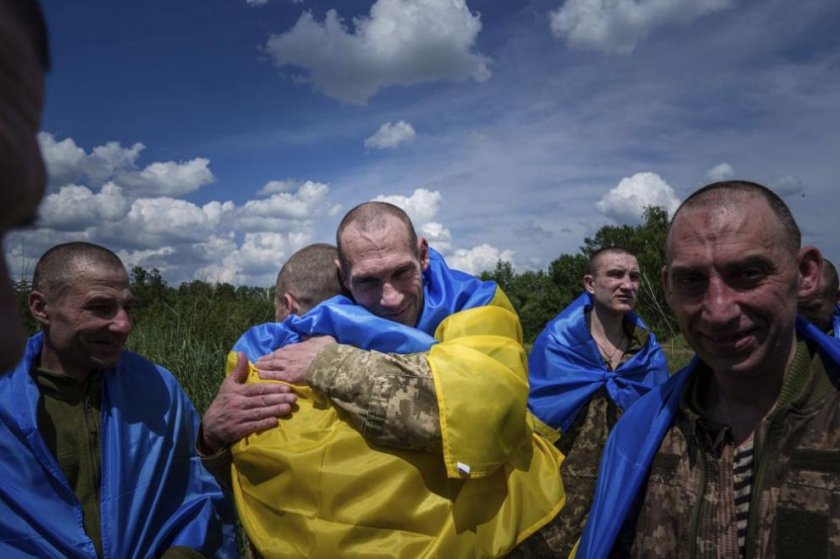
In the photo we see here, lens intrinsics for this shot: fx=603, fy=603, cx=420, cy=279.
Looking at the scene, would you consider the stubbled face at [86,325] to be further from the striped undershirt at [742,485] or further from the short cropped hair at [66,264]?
the striped undershirt at [742,485]

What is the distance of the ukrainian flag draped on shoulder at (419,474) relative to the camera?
204 centimetres

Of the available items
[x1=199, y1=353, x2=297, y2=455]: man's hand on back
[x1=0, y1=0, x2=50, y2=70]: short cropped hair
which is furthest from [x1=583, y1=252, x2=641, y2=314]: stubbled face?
[x1=0, y1=0, x2=50, y2=70]: short cropped hair

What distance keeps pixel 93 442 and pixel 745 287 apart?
3200 mm

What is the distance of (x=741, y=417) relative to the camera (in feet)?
6.91

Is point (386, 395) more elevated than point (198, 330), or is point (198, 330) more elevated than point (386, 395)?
point (198, 330)

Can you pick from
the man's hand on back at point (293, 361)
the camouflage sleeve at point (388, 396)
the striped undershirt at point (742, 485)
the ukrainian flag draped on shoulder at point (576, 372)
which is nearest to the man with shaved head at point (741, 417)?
the striped undershirt at point (742, 485)

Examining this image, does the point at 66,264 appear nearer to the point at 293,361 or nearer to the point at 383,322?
the point at 293,361

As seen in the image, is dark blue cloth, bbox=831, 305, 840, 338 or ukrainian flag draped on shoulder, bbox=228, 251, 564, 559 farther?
dark blue cloth, bbox=831, 305, 840, 338

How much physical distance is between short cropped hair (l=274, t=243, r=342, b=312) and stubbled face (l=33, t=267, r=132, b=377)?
0.99 metres

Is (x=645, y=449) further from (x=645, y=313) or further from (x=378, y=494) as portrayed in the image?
(x=645, y=313)

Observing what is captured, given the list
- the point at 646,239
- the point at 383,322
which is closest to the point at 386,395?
the point at 383,322

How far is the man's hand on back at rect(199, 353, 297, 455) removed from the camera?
2328 millimetres

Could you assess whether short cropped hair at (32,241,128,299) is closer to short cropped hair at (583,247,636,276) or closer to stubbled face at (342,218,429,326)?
stubbled face at (342,218,429,326)

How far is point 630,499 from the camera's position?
2188 mm
